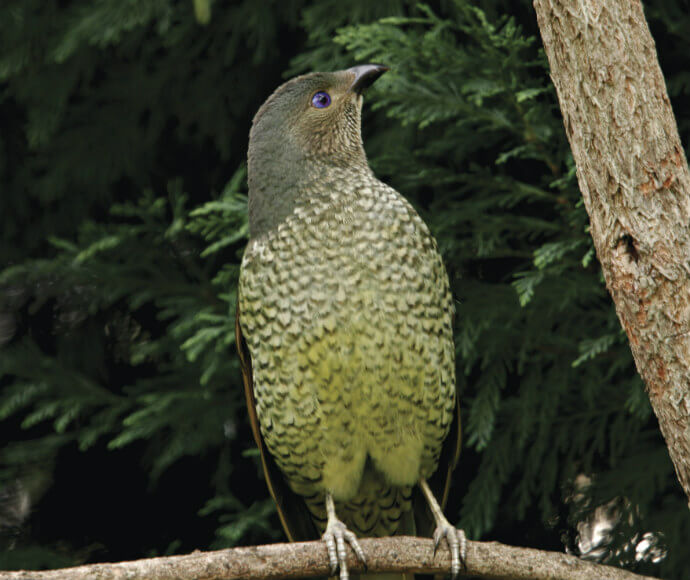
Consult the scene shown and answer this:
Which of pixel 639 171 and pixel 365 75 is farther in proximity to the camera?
pixel 365 75

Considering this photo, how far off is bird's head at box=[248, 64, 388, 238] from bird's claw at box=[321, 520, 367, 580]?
919 mm

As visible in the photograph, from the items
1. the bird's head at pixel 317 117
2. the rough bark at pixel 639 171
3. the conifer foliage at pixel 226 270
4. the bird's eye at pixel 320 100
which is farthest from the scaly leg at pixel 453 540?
the bird's eye at pixel 320 100

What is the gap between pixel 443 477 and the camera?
117 inches

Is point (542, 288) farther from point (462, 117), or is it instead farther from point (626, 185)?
point (626, 185)

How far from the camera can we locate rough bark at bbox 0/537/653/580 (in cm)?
201

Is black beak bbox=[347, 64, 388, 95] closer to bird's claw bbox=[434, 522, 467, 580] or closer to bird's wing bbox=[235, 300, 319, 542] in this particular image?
bird's wing bbox=[235, 300, 319, 542]

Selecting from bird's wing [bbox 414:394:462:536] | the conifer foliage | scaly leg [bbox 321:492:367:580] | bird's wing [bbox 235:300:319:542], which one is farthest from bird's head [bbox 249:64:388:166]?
scaly leg [bbox 321:492:367:580]

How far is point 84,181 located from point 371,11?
1.48 m

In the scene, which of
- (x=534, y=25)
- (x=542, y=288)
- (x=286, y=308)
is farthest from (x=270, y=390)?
(x=534, y=25)

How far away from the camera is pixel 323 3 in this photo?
10.7 feet

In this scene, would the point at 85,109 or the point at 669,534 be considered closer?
the point at 669,534

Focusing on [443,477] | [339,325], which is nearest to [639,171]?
[339,325]

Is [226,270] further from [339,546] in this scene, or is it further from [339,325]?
[339,546]

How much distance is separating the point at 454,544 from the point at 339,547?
1.01ft
